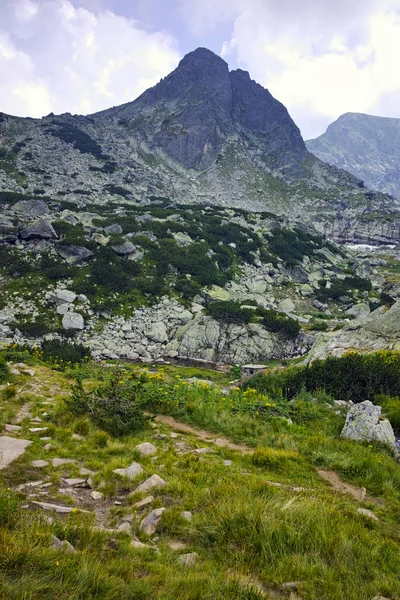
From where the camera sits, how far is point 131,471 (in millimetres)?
5355

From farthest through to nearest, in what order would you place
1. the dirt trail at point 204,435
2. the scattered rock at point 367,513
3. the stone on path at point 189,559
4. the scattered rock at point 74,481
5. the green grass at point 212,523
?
the dirt trail at point 204,435 < the scattered rock at point 74,481 < the scattered rock at point 367,513 < the stone on path at point 189,559 < the green grass at point 212,523

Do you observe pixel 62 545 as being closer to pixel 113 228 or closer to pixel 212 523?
pixel 212 523

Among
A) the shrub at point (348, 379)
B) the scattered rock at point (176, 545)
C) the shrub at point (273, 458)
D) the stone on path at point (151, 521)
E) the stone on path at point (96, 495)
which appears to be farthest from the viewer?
the shrub at point (348, 379)

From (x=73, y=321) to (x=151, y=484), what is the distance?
22.7 metres

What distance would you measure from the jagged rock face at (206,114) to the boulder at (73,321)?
101799 mm

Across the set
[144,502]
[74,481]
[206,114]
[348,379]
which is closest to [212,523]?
[144,502]

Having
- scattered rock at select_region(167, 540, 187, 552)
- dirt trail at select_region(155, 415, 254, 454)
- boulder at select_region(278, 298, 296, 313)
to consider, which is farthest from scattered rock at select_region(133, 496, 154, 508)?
boulder at select_region(278, 298, 296, 313)

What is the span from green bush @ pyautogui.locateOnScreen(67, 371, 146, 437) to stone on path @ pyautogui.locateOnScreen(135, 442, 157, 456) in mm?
941

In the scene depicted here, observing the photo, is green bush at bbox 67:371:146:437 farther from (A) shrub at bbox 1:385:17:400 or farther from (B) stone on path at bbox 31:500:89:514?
(B) stone on path at bbox 31:500:89:514

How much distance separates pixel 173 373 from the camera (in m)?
21.7

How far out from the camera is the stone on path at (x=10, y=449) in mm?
5306

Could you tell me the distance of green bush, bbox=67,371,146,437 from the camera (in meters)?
7.27

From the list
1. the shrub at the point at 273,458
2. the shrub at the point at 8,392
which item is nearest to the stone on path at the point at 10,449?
the shrub at the point at 8,392

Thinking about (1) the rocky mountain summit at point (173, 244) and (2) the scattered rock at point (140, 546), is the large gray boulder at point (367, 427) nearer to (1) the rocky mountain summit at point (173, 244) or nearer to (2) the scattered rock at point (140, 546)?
(2) the scattered rock at point (140, 546)
